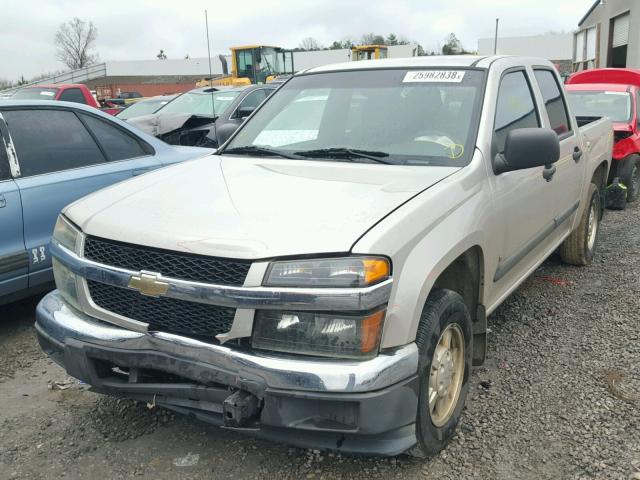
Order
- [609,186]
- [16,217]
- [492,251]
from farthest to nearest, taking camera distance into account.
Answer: [609,186] < [16,217] < [492,251]

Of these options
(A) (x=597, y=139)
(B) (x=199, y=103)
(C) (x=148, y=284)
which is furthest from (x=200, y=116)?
(C) (x=148, y=284)

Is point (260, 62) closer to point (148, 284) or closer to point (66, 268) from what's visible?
point (66, 268)

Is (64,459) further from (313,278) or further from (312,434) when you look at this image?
(313,278)

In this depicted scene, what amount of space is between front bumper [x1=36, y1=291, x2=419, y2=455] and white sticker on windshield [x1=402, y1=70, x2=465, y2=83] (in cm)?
180

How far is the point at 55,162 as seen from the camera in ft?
14.3

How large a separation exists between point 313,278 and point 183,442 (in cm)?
125

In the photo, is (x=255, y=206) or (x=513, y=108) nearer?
(x=255, y=206)

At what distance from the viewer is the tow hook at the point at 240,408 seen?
2191mm

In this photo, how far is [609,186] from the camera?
7.63 metres

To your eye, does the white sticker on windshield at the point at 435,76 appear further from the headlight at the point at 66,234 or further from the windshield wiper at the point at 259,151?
the headlight at the point at 66,234

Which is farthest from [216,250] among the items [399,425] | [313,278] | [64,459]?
[64,459]

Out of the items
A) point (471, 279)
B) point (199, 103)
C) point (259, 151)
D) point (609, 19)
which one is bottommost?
point (471, 279)

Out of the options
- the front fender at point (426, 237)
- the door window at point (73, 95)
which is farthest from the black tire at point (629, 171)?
the door window at point (73, 95)

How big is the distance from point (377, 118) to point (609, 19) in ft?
80.1
